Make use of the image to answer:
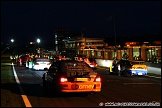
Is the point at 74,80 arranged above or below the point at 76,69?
below

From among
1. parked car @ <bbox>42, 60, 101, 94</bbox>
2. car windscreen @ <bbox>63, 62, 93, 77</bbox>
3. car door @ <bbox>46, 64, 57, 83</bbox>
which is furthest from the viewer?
car door @ <bbox>46, 64, 57, 83</bbox>

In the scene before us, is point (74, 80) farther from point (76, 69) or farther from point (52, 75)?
point (52, 75)

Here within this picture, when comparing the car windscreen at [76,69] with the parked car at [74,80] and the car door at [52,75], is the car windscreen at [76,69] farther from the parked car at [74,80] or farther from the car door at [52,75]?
the car door at [52,75]

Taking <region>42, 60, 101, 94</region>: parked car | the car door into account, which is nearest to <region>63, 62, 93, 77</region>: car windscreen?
<region>42, 60, 101, 94</region>: parked car

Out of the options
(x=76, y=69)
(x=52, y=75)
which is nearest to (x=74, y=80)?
(x=76, y=69)

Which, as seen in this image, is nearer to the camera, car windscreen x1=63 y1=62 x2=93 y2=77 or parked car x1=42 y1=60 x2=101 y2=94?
parked car x1=42 y1=60 x2=101 y2=94

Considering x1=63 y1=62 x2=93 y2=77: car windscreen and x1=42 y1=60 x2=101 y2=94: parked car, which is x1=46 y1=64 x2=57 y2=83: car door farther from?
x1=63 y1=62 x2=93 y2=77: car windscreen

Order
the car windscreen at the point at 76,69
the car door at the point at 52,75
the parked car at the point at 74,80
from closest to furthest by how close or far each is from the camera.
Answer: the parked car at the point at 74,80 < the car windscreen at the point at 76,69 < the car door at the point at 52,75

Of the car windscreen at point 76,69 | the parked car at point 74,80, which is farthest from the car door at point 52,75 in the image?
the car windscreen at point 76,69

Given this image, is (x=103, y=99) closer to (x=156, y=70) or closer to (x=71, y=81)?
(x=71, y=81)

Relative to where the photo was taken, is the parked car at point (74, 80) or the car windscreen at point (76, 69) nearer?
the parked car at point (74, 80)

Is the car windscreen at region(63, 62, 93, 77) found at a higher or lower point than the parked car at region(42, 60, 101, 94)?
higher

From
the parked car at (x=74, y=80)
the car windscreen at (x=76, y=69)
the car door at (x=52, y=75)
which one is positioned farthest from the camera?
the car door at (x=52, y=75)

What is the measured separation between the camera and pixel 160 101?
1303cm
